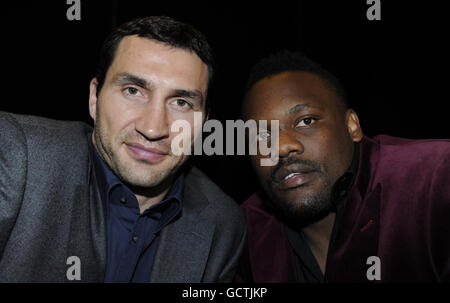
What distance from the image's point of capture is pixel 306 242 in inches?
81.3

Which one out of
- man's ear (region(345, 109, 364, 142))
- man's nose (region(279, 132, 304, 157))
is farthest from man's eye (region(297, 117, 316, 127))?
man's ear (region(345, 109, 364, 142))

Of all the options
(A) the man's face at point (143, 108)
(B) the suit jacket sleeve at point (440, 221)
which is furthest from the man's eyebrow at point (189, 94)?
(B) the suit jacket sleeve at point (440, 221)

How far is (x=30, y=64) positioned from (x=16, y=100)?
0.36 meters

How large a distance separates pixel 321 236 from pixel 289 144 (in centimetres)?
67

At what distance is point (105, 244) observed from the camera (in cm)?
146

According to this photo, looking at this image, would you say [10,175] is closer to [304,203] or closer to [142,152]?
[142,152]

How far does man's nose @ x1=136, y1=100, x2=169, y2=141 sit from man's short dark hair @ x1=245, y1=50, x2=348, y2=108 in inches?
31.2

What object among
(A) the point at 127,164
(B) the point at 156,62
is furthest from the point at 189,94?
(A) the point at 127,164

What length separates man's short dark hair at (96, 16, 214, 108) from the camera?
1.65 meters

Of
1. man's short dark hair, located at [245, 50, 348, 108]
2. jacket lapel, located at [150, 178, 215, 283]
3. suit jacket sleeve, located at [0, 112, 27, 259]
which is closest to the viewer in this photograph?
suit jacket sleeve, located at [0, 112, 27, 259]

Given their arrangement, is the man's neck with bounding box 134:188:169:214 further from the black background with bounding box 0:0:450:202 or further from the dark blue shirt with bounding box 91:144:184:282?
the black background with bounding box 0:0:450:202

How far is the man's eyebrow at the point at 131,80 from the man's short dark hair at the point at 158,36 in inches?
5.6

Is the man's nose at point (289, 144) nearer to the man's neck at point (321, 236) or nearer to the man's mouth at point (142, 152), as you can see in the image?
the man's neck at point (321, 236)
